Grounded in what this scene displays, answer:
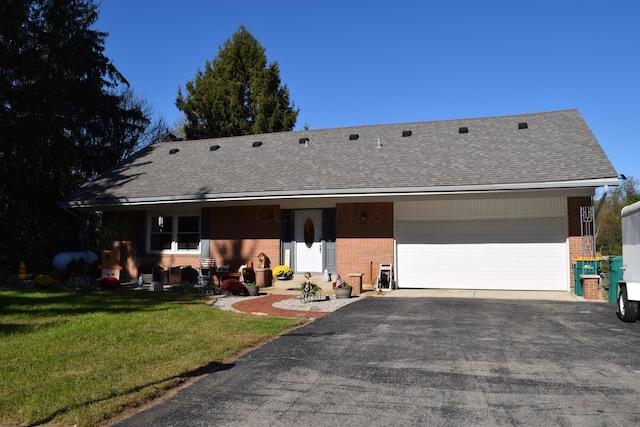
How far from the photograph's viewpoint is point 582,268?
41.7 feet

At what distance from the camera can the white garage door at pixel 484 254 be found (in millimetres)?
13836

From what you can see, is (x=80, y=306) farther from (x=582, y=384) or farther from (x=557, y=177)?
(x=557, y=177)

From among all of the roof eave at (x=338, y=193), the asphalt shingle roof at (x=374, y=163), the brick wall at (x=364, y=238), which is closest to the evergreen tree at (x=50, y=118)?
the asphalt shingle roof at (x=374, y=163)

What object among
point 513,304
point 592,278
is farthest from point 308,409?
point 592,278

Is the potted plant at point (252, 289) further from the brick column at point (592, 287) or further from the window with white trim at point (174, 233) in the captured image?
the brick column at point (592, 287)

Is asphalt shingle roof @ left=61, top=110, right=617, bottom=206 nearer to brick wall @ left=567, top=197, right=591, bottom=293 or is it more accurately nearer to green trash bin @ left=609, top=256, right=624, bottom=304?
brick wall @ left=567, top=197, right=591, bottom=293

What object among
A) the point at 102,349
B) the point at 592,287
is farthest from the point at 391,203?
the point at 102,349

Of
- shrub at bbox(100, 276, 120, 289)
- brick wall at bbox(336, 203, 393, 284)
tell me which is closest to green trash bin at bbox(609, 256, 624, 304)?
brick wall at bbox(336, 203, 393, 284)

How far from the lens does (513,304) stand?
11523 millimetres

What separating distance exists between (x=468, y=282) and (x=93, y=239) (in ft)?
63.9

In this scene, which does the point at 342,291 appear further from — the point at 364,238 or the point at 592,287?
the point at 592,287

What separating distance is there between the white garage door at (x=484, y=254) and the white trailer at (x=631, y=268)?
3977mm

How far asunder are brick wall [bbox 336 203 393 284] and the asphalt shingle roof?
1.06 metres

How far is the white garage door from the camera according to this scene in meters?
13.8
